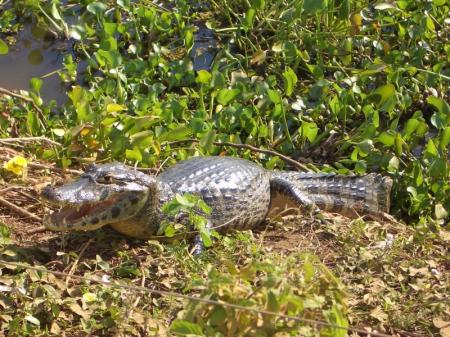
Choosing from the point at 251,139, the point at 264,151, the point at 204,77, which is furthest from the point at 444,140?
the point at 204,77

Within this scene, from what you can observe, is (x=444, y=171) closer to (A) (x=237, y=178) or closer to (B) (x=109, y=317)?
(A) (x=237, y=178)

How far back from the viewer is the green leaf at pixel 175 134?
169 inches

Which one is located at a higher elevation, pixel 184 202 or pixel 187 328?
pixel 187 328

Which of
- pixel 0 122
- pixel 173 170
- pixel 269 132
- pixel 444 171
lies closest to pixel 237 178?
pixel 173 170

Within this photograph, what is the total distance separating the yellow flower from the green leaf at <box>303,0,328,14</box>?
6.96 feet

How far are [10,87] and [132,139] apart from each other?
1.75 m

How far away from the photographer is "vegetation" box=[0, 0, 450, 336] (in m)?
2.87

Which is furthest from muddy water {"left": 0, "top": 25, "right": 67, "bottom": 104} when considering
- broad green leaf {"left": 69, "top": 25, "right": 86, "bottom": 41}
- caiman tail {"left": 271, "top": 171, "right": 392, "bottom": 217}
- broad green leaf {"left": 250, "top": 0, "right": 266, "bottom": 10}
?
caiman tail {"left": 271, "top": 171, "right": 392, "bottom": 217}

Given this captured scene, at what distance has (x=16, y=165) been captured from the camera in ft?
12.6

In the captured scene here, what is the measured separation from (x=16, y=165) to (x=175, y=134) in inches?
34.5

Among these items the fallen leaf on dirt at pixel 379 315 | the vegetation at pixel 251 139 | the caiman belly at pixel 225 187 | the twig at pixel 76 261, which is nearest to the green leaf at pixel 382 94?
the vegetation at pixel 251 139

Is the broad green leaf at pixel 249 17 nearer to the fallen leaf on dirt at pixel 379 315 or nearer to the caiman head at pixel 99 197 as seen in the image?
the caiman head at pixel 99 197

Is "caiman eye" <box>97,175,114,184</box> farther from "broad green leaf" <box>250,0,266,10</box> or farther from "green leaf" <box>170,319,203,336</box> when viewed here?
"broad green leaf" <box>250,0,266,10</box>

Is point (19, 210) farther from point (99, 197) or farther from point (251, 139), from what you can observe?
point (251, 139)
